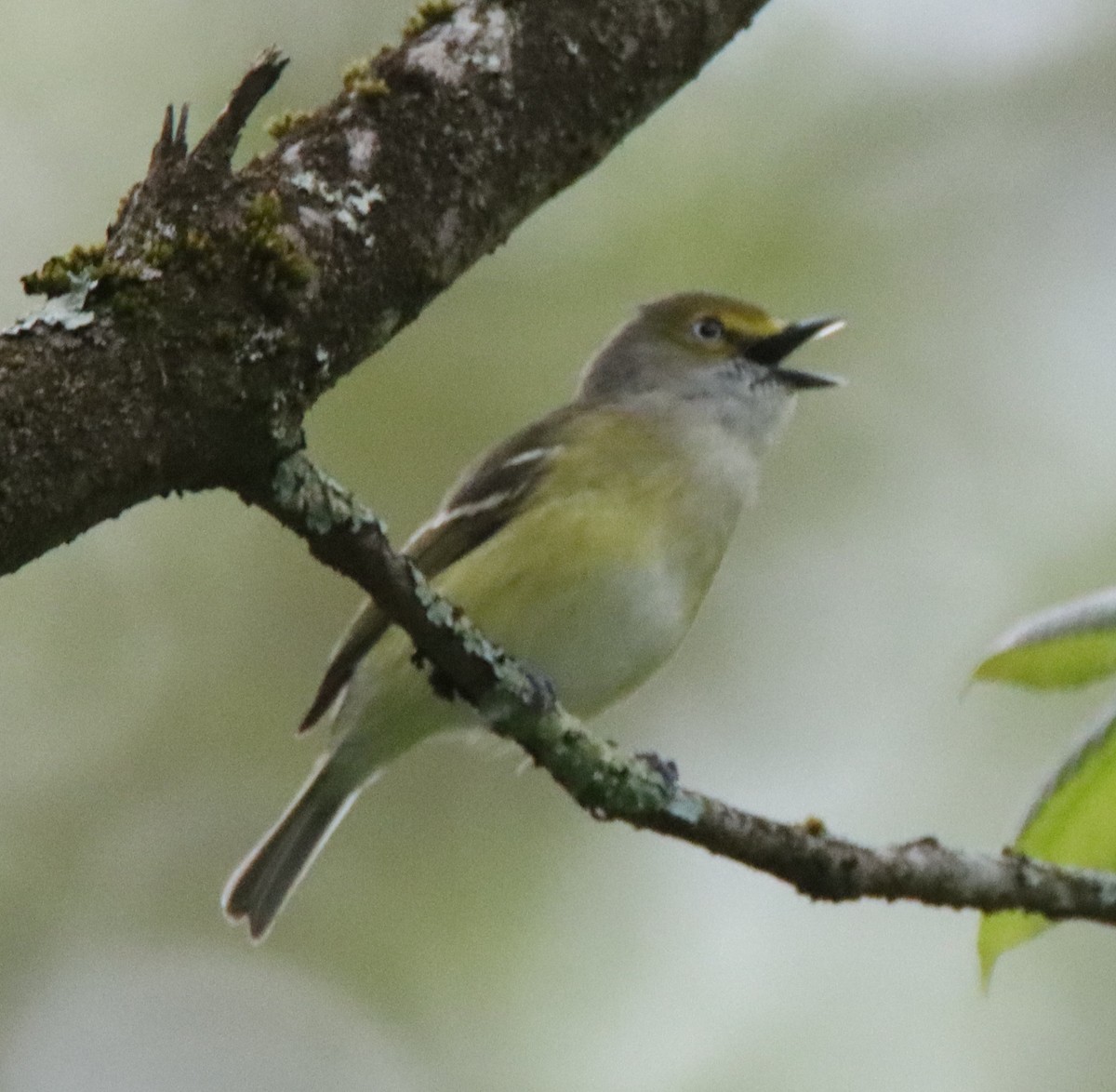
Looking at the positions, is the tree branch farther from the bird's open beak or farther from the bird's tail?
the bird's open beak

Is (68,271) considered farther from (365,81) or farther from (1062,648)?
(1062,648)

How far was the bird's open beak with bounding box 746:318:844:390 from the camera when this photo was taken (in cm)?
621

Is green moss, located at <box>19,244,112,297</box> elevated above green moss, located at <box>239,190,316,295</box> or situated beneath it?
elevated above

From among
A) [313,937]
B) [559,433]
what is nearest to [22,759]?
[313,937]

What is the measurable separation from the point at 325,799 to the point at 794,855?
9.13 ft

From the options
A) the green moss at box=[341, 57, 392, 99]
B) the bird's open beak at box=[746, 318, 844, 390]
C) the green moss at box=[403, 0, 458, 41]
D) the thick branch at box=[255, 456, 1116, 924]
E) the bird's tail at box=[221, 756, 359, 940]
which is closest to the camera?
the green moss at box=[341, 57, 392, 99]

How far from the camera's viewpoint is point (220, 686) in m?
9.06

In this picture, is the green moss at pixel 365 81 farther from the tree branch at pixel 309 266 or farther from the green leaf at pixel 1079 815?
the green leaf at pixel 1079 815

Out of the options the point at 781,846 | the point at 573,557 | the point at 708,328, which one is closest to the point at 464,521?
the point at 573,557

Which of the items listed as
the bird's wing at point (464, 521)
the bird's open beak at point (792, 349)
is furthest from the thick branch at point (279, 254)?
the bird's open beak at point (792, 349)

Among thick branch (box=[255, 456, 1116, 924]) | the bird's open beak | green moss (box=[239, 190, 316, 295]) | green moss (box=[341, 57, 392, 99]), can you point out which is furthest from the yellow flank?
green moss (box=[239, 190, 316, 295])

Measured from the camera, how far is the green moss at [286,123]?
2.71 m

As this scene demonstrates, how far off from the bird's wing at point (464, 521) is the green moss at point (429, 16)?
2659 millimetres

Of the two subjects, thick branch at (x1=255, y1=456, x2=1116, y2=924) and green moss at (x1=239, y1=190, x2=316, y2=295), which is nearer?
green moss at (x1=239, y1=190, x2=316, y2=295)
